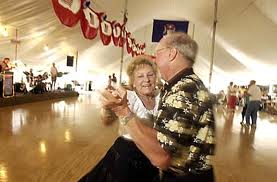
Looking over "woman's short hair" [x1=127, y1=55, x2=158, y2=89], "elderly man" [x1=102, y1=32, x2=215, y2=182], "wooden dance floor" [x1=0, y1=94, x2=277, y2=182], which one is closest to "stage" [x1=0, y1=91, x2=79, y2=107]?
"wooden dance floor" [x1=0, y1=94, x2=277, y2=182]

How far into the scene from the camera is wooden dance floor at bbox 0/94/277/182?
3.31 m

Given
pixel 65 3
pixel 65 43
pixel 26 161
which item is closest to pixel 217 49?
pixel 65 43

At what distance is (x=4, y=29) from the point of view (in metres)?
8.51

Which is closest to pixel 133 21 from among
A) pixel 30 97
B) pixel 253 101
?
pixel 30 97

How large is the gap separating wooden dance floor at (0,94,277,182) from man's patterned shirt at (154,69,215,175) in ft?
7.03

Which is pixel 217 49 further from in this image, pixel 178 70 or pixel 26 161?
pixel 178 70

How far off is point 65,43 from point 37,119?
595 centimetres

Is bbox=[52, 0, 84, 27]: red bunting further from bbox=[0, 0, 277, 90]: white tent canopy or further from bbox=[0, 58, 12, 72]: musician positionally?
bbox=[0, 58, 12, 72]: musician

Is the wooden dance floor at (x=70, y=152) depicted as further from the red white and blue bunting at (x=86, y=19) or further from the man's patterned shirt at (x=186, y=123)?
the man's patterned shirt at (x=186, y=123)

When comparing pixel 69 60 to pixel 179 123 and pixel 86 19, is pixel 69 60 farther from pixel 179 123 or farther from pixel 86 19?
pixel 179 123

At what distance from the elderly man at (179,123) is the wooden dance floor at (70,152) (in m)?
2.11

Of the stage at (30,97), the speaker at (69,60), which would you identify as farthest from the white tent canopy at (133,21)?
the stage at (30,97)

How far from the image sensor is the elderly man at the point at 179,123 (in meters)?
1.12

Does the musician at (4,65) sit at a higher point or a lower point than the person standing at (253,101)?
higher
